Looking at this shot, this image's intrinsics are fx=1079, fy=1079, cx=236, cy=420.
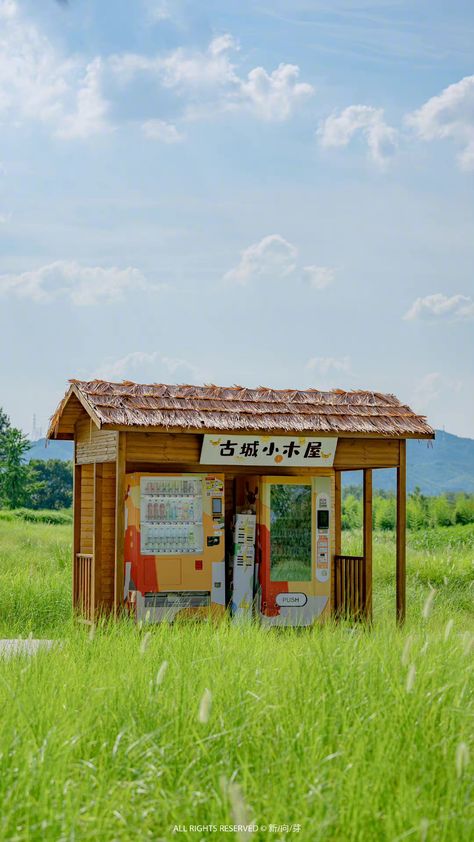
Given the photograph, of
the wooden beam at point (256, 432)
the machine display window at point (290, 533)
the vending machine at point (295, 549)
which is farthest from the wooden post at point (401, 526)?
the machine display window at point (290, 533)

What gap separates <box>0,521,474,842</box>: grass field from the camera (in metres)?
4.41

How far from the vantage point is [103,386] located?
1228cm

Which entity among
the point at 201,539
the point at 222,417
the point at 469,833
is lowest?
the point at 469,833

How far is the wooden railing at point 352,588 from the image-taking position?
13.9 m

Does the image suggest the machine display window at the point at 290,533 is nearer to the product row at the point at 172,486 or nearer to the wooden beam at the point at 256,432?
the wooden beam at the point at 256,432

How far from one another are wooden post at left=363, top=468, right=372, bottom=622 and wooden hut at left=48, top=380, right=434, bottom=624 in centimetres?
3

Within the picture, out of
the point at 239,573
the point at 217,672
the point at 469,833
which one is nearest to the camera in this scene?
the point at 469,833

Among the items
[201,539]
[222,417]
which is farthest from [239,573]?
[222,417]

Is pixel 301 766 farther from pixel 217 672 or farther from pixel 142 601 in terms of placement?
pixel 142 601

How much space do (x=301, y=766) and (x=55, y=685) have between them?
1.90 meters

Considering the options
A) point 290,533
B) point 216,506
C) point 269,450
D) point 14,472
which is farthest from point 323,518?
point 14,472

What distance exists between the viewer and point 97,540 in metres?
13.2

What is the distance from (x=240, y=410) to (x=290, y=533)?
176 cm

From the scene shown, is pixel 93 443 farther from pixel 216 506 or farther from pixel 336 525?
pixel 336 525
